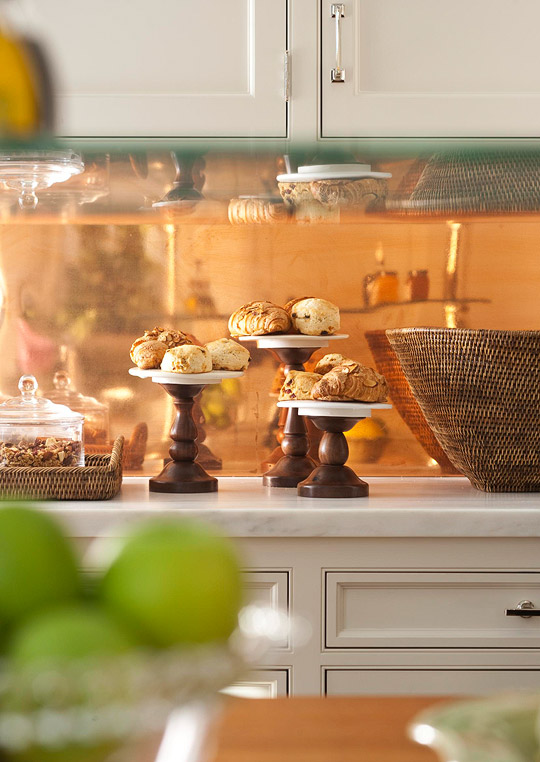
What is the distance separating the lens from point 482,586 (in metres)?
1.56

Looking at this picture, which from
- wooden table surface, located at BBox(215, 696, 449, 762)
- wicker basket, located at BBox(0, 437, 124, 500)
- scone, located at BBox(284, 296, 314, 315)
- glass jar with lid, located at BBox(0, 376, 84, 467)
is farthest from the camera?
scone, located at BBox(284, 296, 314, 315)

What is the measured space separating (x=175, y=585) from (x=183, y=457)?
1.59 metres

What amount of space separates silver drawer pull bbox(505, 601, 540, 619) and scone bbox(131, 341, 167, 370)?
799mm

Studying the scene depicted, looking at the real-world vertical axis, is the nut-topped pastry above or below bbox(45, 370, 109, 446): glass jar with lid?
above

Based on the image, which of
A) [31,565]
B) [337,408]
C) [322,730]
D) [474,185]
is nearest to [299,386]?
[337,408]

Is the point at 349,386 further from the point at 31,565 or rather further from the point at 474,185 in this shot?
the point at 31,565

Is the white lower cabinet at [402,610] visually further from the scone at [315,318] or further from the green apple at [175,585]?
the green apple at [175,585]

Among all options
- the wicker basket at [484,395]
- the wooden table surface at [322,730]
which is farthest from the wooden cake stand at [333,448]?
the wooden table surface at [322,730]

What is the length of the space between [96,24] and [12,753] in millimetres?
1769

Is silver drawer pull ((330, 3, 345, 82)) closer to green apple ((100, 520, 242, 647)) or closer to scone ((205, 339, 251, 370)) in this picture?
scone ((205, 339, 251, 370))

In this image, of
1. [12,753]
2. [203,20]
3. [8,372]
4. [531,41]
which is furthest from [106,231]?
[12,753]

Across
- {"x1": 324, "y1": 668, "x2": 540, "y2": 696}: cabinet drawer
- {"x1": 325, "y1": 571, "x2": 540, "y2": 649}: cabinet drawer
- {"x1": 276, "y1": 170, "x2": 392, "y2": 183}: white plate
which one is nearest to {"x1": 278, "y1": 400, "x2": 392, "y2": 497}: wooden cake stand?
{"x1": 325, "y1": 571, "x2": 540, "y2": 649}: cabinet drawer

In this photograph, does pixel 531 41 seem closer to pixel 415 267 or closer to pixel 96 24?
pixel 415 267

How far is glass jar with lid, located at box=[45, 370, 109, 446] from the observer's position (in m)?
2.16
